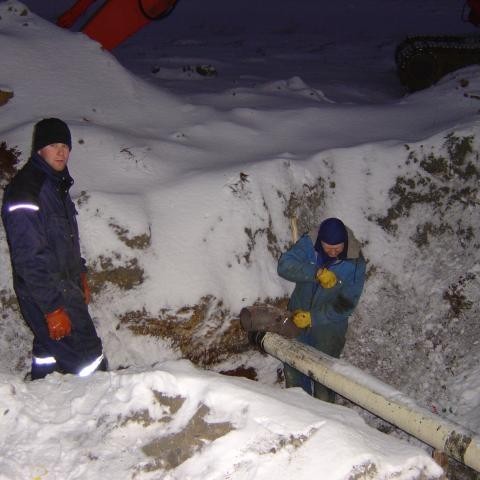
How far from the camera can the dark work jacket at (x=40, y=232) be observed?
294 cm

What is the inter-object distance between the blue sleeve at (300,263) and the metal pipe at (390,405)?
561 mm

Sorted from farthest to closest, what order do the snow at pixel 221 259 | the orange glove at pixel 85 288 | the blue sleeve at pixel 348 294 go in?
the blue sleeve at pixel 348 294 → the orange glove at pixel 85 288 → the snow at pixel 221 259

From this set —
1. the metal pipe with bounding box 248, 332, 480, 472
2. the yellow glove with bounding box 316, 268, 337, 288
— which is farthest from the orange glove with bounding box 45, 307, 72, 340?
the yellow glove with bounding box 316, 268, 337, 288

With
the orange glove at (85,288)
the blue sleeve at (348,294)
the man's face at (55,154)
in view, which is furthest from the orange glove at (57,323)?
the blue sleeve at (348,294)

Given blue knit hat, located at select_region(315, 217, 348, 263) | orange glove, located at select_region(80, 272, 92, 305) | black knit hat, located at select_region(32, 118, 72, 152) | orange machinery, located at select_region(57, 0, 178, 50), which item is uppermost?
orange machinery, located at select_region(57, 0, 178, 50)

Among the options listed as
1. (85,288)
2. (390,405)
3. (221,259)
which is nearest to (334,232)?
(221,259)

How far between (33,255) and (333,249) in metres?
2.16

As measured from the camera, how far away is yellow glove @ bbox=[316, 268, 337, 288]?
381 cm

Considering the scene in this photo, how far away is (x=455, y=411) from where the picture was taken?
4473mm

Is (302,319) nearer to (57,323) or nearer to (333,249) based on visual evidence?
(333,249)

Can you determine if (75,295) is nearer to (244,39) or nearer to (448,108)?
(448,108)

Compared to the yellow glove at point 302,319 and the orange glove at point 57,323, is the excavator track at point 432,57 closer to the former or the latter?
the yellow glove at point 302,319

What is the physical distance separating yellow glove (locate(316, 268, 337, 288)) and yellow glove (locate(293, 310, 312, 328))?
311mm

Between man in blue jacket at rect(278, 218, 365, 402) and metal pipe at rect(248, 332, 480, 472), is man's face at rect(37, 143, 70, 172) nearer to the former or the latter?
man in blue jacket at rect(278, 218, 365, 402)
